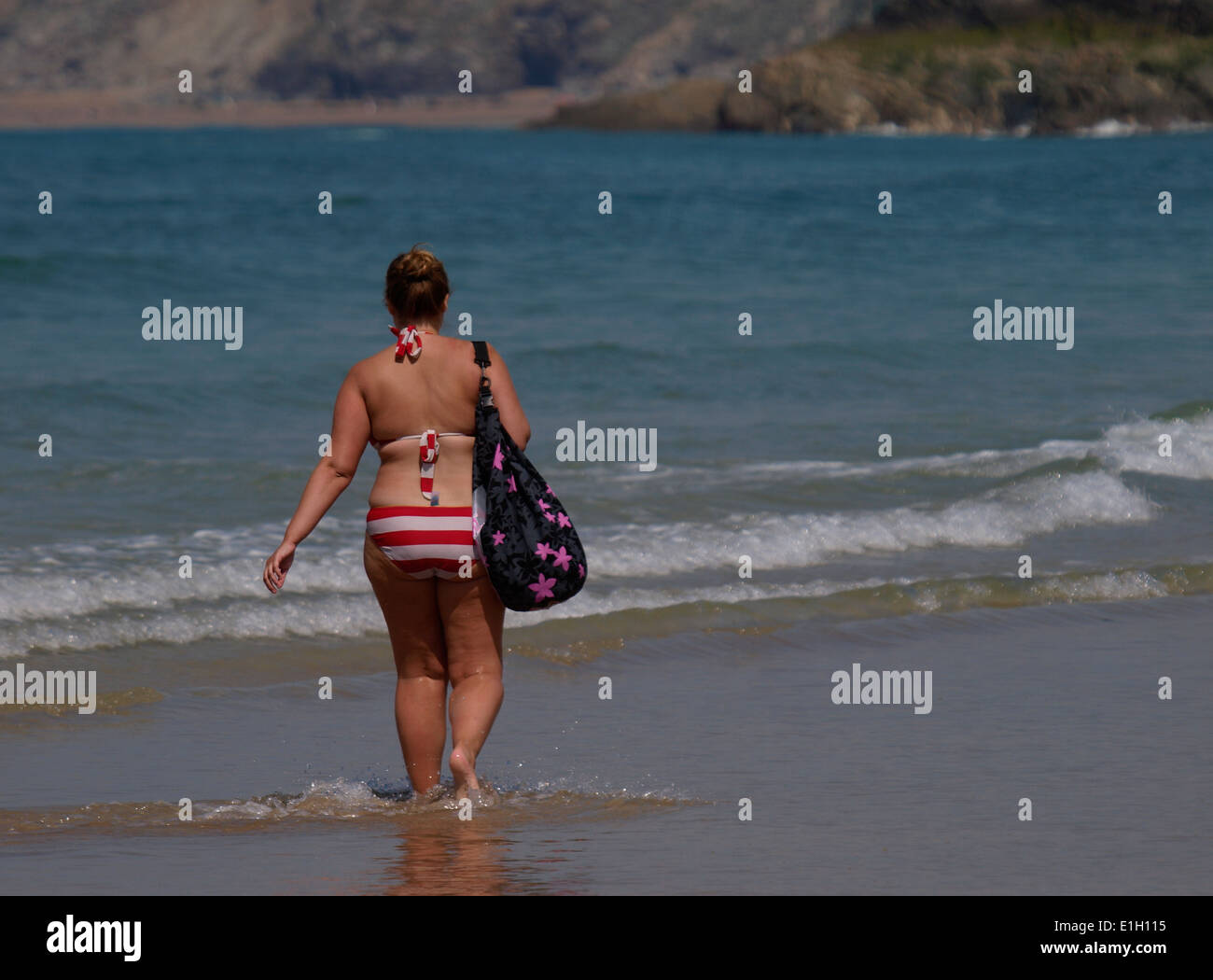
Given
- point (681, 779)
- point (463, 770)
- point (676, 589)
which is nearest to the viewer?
point (463, 770)

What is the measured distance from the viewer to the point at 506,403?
16.5 feet

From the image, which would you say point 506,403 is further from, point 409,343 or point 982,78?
point 982,78

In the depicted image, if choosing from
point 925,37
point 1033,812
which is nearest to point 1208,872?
point 1033,812

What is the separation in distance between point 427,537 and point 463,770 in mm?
718

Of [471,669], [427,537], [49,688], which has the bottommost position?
[49,688]

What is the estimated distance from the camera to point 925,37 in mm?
122188

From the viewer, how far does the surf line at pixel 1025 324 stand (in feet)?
59.1

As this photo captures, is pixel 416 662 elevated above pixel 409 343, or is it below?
below

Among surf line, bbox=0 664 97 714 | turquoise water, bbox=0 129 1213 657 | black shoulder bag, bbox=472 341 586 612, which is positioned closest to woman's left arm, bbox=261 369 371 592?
black shoulder bag, bbox=472 341 586 612

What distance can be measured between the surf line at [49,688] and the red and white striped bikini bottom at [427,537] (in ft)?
7.49

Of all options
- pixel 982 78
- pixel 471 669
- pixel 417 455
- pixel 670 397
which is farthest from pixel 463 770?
pixel 982 78

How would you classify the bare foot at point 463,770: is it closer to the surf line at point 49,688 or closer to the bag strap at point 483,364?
the bag strap at point 483,364

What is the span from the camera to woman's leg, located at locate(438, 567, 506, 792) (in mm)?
5137

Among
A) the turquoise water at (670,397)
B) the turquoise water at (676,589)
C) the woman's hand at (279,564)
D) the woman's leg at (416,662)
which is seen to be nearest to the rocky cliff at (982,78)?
the turquoise water at (670,397)
